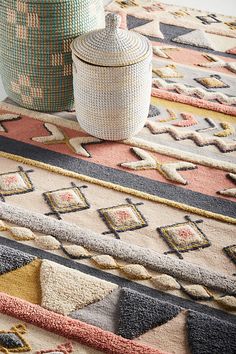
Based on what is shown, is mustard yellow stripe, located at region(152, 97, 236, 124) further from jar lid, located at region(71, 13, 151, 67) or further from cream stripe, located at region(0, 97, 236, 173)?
jar lid, located at region(71, 13, 151, 67)

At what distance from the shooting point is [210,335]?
127cm

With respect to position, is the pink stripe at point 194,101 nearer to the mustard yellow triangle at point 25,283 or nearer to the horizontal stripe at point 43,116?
the horizontal stripe at point 43,116

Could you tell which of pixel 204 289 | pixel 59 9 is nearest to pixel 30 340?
pixel 204 289

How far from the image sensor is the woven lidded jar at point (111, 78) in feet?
5.46

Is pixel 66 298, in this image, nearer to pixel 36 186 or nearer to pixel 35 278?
pixel 35 278

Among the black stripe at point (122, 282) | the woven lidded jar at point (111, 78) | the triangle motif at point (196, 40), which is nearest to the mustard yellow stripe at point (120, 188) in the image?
the woven lidded jar at point (111, 78)

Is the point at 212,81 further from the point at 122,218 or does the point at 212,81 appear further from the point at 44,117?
the point at 122,218

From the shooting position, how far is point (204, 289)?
1369 mm

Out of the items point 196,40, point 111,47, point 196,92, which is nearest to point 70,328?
point 111,47

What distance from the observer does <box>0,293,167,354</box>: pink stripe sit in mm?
1223

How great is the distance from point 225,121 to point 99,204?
597mm

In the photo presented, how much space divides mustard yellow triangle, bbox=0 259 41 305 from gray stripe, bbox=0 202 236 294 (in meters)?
0.12

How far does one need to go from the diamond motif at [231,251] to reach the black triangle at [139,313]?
0.22 meters

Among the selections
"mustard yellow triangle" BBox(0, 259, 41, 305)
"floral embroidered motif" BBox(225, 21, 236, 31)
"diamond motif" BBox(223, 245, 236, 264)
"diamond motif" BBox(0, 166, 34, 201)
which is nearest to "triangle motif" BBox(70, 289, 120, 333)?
"mustard yellow triangle" BBox(0, 259, 41, 305)
